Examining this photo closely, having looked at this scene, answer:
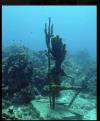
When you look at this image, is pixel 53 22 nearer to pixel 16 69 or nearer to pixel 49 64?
pixel 49 64

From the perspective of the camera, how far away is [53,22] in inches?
259

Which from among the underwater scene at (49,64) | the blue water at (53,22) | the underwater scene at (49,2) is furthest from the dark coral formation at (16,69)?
the underwater scene at (49,2)

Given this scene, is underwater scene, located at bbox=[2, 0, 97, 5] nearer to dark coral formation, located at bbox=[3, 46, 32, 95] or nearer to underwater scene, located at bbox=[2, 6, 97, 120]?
underwater scene, located at bbox=[2, 6, 97, 120]

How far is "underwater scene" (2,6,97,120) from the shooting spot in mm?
6570

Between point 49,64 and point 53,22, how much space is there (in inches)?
18.5

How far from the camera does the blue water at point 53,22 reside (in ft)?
21.5

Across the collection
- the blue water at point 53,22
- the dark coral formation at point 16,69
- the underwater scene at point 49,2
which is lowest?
the dark coral formation at point 16,69

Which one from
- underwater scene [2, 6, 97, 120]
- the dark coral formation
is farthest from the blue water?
the dark coral formation

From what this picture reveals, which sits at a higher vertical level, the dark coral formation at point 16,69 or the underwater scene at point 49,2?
the underwater scene at point 49,2

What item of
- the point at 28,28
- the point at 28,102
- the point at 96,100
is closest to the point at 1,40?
the point at 28,28

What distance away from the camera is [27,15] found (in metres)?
6.60

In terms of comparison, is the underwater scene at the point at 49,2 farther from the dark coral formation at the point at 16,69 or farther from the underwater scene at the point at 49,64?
the dark coral formation at the point at 16,69

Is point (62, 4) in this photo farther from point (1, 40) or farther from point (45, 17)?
point (1, 40)

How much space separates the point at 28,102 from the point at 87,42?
93cm
